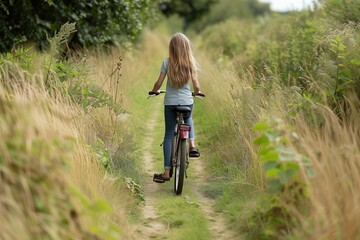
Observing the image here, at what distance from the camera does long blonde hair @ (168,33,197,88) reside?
24.4 ft

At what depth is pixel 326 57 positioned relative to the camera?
783 cm

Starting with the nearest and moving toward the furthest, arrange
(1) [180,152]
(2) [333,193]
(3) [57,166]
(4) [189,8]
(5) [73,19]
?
(3) [57,166]
(2) [333,193]
(1) [180,152]
(5) [73,19]
(4) [189,8]

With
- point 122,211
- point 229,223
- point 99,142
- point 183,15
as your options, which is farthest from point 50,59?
point 183,15

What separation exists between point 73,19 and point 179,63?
18.6 feet

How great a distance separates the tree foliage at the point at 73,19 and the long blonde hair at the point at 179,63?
128 inches

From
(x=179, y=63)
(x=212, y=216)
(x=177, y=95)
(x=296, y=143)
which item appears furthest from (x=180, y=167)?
(x=296, y=143)

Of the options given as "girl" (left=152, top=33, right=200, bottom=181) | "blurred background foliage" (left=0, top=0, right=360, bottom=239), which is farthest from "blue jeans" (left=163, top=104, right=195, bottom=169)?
"blurred background foliage" (left=0, top=0, right=360, bottom=239)

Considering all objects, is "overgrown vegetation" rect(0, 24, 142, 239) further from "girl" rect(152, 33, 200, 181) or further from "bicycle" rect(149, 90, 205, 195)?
"girl" rect(152, 33, 200, 181)

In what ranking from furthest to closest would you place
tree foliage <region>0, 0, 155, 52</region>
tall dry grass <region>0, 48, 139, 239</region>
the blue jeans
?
1. tree foliage <region>0, 0, 155, 52</region>
2. the blue jeans
3. tall dry grass <region>0, 48, 139, 239</region>

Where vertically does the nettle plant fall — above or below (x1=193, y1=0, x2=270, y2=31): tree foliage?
below

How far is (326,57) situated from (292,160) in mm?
3347

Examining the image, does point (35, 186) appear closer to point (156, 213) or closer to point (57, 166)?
point (57, 166)

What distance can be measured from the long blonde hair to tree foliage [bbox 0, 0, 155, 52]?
3256 millimetres

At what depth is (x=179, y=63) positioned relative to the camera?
24.4 feet
